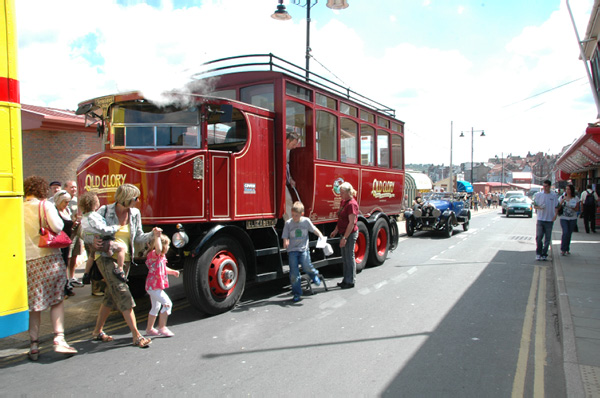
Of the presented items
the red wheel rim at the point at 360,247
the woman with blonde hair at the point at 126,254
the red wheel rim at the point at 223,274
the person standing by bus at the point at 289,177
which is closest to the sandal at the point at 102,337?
the woman with blonde hair at the point at 126,254

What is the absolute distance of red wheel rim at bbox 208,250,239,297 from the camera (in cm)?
543

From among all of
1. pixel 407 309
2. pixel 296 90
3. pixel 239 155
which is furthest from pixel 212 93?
pixel 407 309

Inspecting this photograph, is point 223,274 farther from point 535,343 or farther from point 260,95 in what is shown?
point 535,343

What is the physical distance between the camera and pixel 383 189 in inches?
392

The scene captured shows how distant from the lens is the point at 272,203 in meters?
6.54

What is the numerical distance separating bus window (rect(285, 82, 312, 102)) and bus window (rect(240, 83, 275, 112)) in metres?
0.25

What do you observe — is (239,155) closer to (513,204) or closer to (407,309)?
(407,309)

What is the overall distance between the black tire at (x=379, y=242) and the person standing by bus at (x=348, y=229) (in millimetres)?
1939

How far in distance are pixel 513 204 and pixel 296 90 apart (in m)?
27.1

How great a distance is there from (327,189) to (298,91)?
71.8 inches

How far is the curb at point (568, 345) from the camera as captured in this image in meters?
3.49

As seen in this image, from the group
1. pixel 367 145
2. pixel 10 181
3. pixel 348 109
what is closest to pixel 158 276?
pixel 10 181

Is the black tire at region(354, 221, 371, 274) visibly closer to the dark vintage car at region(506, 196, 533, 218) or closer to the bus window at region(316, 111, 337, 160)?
the bus window at region(316, 111, 337, 160)

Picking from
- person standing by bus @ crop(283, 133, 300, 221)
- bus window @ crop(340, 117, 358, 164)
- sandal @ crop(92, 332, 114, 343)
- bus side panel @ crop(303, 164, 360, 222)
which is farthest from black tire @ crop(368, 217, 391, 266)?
sandal @ crop(92, 332, 114, 343)
